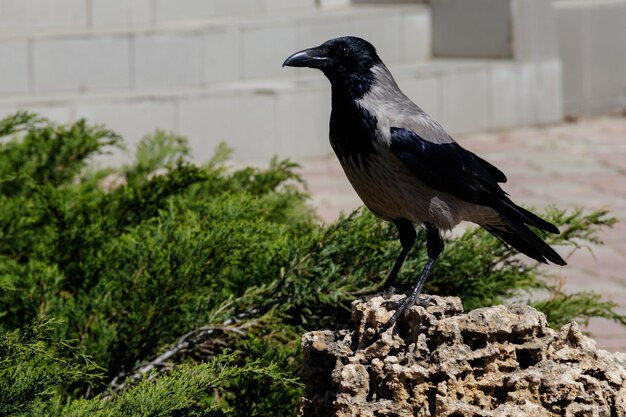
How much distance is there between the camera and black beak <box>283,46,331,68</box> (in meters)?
2.95

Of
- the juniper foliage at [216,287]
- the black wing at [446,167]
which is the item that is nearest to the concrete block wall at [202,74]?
the juniper foliage at [216,287]

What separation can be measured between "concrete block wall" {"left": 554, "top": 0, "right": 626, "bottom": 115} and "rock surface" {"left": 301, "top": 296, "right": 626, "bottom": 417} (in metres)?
9.36

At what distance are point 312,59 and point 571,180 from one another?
6073 millimetres

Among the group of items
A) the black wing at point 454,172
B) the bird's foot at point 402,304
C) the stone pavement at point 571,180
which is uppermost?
the black wing at point 454,172

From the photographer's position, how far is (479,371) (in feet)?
8.14

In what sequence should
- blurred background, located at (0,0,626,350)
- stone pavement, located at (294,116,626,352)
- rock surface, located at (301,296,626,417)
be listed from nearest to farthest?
rock surface, located at (301,296,626,417) < stone pavement, located at (294,116,626,352) < blurred background, located at (0,0,626,350)

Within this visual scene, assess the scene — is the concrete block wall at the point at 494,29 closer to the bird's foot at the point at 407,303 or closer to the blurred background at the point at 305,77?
the blurred background at the point at 305,77

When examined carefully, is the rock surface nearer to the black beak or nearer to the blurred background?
the black beak

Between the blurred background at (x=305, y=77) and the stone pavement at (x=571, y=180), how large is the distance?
0.08 feet

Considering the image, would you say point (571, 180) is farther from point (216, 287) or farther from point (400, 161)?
point (400, 161)

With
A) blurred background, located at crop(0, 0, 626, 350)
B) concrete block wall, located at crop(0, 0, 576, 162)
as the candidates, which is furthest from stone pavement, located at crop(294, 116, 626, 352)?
concrete block wall, located at crop(0, 0, 576, 162)

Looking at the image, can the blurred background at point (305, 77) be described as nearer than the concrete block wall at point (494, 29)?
Yes

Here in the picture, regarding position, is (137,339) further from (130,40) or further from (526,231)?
(130,40)

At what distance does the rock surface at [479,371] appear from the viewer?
242cm
